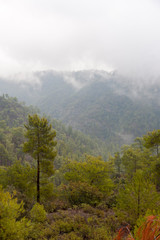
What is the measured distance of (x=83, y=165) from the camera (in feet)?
→ 68.4

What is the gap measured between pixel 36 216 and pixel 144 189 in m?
7.82

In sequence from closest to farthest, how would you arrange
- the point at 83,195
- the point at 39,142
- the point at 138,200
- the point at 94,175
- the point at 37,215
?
1. the point at 138,200
2. the point at 37,215
3. the point at 39,142
4. the point at 83,195
5. the point at 94,175

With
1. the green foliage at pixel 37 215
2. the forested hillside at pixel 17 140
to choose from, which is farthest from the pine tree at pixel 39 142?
the forested hillside at pixel 17 140

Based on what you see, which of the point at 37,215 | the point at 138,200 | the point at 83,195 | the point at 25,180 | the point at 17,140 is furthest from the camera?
the point at 17,140

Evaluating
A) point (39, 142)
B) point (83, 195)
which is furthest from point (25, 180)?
point (83, 195)

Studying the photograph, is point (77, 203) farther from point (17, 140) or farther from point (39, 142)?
point (17, 140)

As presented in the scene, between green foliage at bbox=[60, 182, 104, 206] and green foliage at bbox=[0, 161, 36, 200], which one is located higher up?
green foliage at bbox=[0, 161, 36, 200]

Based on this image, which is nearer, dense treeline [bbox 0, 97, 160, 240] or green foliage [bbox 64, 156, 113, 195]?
dense treeline [bbox 0, 97, 160, 240]

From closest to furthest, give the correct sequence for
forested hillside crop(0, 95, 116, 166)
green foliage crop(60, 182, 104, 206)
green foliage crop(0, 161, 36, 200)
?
green foliage crop(60, 182, 104, 206) → green foliage crop(0, 161, 36, 200) → forested hillside crop(0, 95, 116, 166)

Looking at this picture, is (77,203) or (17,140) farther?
(17,140)

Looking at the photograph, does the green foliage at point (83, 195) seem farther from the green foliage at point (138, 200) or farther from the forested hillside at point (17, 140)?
the forested hillside at point (17, 140)

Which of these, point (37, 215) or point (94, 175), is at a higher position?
point (94, 175)

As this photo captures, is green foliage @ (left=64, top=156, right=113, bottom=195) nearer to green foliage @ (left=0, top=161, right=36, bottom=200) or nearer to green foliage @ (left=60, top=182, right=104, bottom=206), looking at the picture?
green foliage @ (left=60, top=182, right=104, bottom=206)

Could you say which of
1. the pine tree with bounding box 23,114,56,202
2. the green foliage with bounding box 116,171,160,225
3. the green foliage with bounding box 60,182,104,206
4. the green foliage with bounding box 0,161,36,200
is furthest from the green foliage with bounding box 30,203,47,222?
the green foliage with bounding box 0,161,36,200
